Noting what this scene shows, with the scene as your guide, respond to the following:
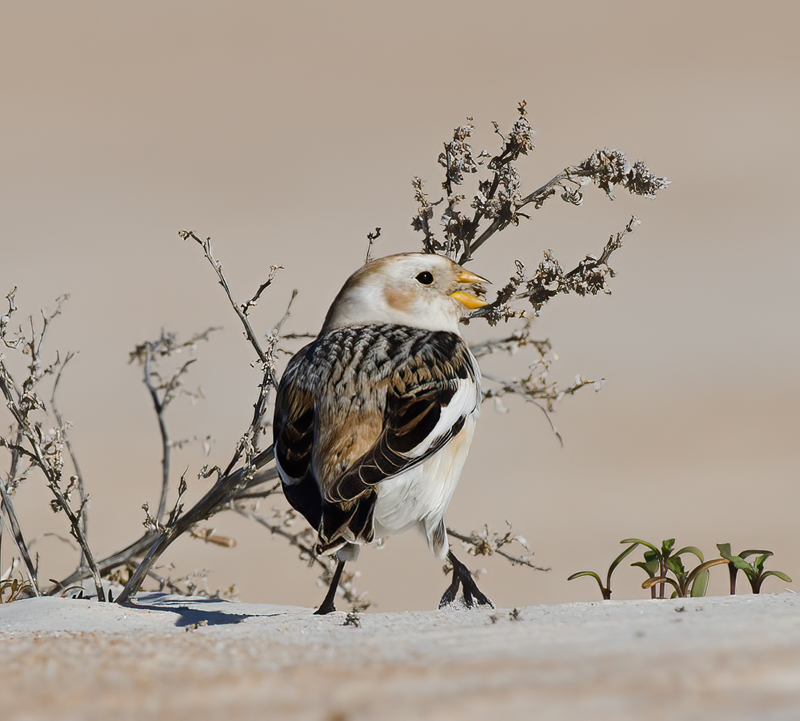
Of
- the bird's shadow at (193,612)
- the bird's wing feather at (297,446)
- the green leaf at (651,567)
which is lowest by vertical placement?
the bird's shadow at (193,612)

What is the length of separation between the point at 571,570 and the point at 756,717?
962 cm

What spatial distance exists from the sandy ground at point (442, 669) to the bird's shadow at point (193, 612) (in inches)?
33.6

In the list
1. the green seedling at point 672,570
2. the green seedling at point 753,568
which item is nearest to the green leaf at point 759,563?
the green seedling at point 753,568

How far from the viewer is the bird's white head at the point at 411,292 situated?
475 centimetres

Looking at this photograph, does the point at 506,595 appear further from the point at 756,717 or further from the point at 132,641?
the point at 756,717

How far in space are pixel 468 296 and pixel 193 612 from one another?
71.9 inches

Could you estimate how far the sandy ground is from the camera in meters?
1.78

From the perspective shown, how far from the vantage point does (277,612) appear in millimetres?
4430

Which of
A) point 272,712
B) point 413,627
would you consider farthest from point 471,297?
point 272,712

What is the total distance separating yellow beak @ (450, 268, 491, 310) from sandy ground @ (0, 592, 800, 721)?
6.07 ft

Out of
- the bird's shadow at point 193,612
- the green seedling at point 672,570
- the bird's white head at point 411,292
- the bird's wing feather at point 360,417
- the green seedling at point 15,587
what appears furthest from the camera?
the green seedling at point 15,587

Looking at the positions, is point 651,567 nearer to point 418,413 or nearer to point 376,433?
point 418,413

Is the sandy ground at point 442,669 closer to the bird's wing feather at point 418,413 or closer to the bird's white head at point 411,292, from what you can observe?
the bird's wing feather at point 418,413

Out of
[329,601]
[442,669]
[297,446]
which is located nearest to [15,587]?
[329,601]
